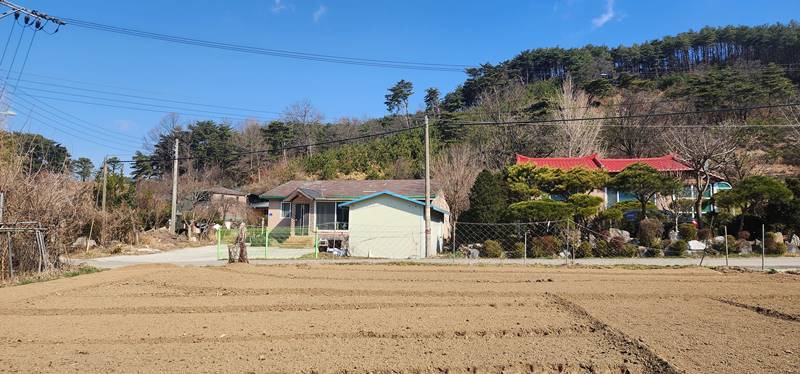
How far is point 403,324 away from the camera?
7.92m

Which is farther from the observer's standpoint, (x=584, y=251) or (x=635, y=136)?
(x=635, y=136)

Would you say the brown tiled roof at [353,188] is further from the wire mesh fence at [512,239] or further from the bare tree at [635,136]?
the bare tree at [635,136]

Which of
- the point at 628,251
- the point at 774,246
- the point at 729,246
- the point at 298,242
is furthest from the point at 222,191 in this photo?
the point at 774,246

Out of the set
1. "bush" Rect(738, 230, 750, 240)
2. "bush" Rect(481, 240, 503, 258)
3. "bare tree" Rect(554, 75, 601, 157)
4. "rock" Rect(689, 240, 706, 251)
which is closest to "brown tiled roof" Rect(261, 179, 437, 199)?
"bush" Rect(481, 240, 503, 258)

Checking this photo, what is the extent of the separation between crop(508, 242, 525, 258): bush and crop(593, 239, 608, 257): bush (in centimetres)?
297

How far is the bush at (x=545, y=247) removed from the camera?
71.4 feet

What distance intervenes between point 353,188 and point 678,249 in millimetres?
19144

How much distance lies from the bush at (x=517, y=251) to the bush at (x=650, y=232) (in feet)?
17.5

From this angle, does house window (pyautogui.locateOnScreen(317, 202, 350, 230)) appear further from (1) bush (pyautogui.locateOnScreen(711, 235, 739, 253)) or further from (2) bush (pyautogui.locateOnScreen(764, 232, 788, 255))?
(2) bush (pyautogui.locateOnScreen(764, 232, 788, 255))

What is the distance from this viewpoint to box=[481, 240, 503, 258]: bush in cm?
2172

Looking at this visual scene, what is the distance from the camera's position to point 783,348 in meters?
6.43

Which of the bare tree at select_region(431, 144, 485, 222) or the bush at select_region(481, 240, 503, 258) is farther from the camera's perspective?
the bare tree at select_region(431, 144, 485, 222)

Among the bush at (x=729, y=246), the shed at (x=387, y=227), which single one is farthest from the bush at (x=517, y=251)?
the bush at (x=729, y=246)

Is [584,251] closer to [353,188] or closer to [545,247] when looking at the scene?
[545,247]
